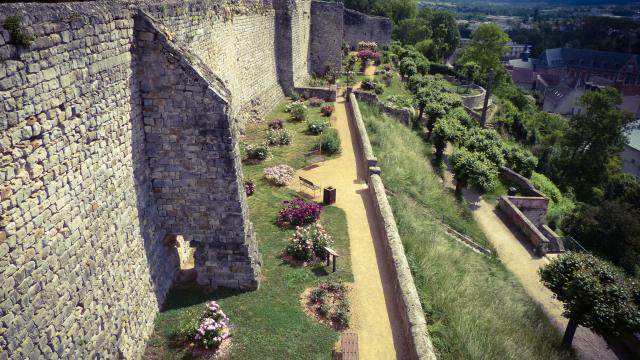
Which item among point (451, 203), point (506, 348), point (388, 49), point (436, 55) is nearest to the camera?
point (506, 348)

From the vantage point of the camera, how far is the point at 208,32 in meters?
15.1

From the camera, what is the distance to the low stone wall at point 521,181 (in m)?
27.1

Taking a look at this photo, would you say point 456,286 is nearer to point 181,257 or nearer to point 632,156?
point 181,257

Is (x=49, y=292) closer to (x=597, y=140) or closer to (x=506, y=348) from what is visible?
(x=506, y=348)

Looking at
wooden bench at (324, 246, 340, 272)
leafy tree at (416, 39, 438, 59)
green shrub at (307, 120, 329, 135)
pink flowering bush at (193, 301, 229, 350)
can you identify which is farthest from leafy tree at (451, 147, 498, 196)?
leafy tree at (416, 39, 438, 59)

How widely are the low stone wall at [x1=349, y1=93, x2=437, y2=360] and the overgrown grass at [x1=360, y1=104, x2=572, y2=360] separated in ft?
1.67

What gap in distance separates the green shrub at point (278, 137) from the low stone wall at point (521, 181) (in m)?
15.8

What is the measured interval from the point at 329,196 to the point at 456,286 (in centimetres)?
507

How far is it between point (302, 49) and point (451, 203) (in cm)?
1577

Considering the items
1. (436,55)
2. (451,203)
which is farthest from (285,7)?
(436,55)

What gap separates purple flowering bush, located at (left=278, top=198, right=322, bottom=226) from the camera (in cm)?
1295

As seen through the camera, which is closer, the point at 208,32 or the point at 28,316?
the point at 28,316

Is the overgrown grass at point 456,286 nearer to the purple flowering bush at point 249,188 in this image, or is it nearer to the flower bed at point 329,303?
the flower bed at point 329,303

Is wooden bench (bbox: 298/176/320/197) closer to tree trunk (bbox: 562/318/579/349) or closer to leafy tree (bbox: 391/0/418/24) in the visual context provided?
tree trunk (bbox: 562/318/579/349)
